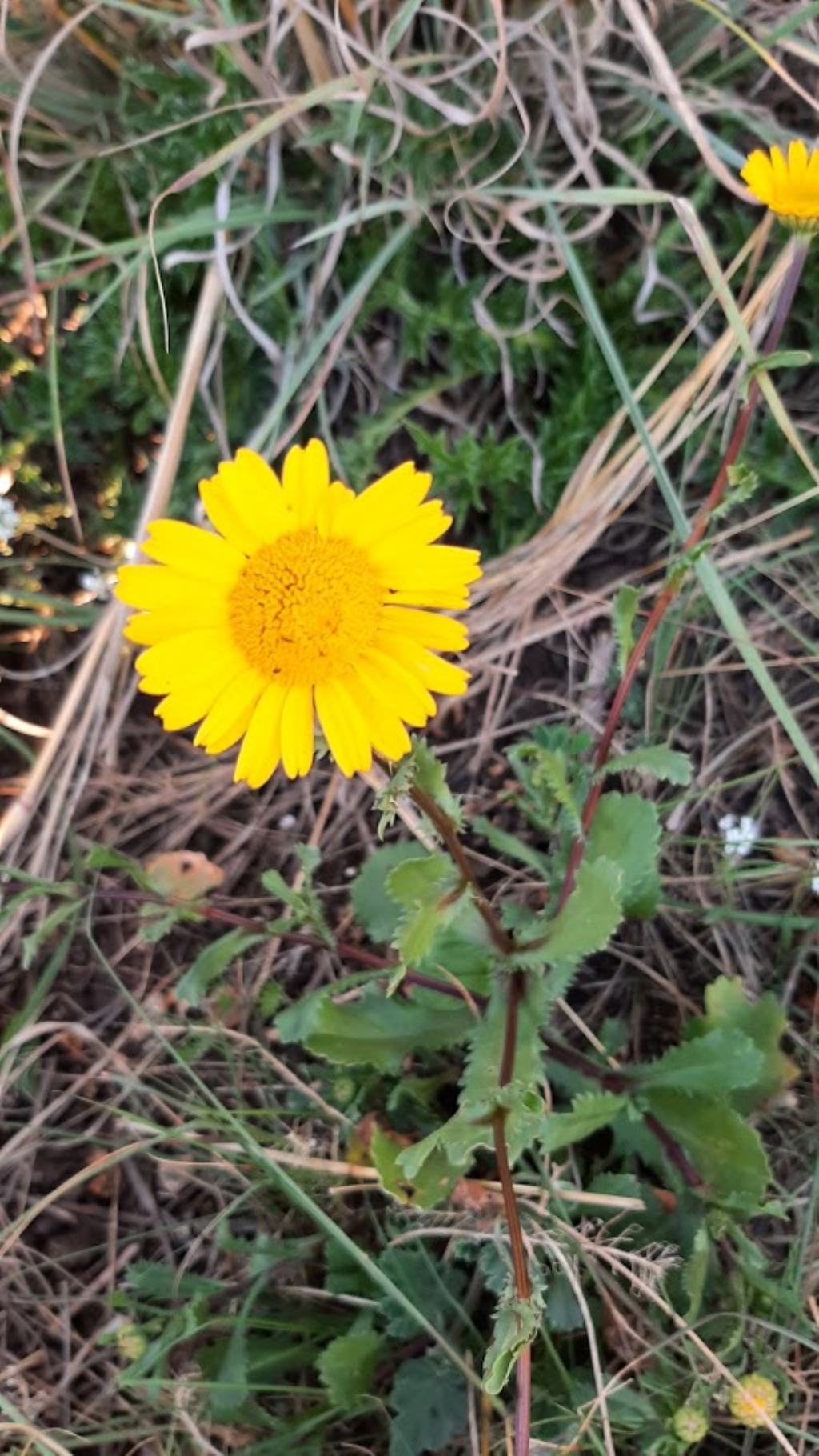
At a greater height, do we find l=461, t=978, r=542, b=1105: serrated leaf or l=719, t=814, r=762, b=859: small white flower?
l=461, t=978, r=542, b=1105: serrated leaf

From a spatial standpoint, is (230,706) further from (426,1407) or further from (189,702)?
(426,1407)

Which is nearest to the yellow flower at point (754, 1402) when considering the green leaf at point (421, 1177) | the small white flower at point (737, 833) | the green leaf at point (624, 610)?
the green leaf at point (421, 1177)

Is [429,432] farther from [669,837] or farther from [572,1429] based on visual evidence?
[572,1429]

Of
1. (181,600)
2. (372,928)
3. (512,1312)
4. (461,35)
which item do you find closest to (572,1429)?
(512,1312)

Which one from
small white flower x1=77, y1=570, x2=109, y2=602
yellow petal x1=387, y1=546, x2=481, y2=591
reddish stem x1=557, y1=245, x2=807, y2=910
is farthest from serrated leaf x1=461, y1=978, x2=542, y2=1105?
small white flower x1=77, y1=570, x2=109, y2=602

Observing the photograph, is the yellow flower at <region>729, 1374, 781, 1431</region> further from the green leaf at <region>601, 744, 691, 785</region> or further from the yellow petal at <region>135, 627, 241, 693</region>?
the yellow petal at <region>135, 627, 241, 693</region>

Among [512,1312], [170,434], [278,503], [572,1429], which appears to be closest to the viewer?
[512,1312]
